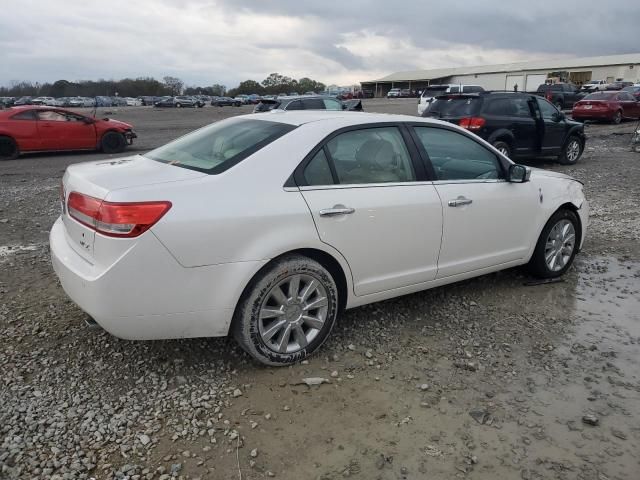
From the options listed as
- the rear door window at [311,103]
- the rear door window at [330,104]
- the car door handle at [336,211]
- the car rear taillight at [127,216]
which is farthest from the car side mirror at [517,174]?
the rear door window at [330,104]

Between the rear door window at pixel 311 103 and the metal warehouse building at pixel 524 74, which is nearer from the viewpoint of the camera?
the rear door window at pixel 311 103

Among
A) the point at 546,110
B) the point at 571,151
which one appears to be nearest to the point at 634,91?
the point at 571,151

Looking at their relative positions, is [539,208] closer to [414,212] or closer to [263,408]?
[414,212]

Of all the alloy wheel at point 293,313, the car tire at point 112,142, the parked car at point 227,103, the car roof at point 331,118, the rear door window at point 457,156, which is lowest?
the alloy wheel at point 293,313

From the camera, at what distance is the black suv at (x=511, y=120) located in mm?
10594

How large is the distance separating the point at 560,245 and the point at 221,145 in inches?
130

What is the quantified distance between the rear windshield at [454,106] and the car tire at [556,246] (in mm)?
6049

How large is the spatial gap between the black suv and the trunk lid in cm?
831

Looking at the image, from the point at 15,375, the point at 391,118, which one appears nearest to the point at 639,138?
the point at 391,118

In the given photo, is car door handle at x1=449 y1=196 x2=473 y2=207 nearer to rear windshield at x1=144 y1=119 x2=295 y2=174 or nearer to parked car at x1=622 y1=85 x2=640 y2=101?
rear windshield at x1=144 y1=119 x2=295 y2=174

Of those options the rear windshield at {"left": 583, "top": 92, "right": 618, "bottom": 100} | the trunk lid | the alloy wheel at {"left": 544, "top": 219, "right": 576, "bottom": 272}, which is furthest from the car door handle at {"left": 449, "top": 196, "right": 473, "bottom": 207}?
the rear windshield at {"left": 583, "top": 92, "right": 618, "bottom": 100}

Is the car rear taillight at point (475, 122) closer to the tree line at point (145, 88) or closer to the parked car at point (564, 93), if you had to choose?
the parked car at point (564, 93)

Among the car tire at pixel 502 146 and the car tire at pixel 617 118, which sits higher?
the car tire at pixel 617 118

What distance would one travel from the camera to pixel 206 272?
300 centimetres
